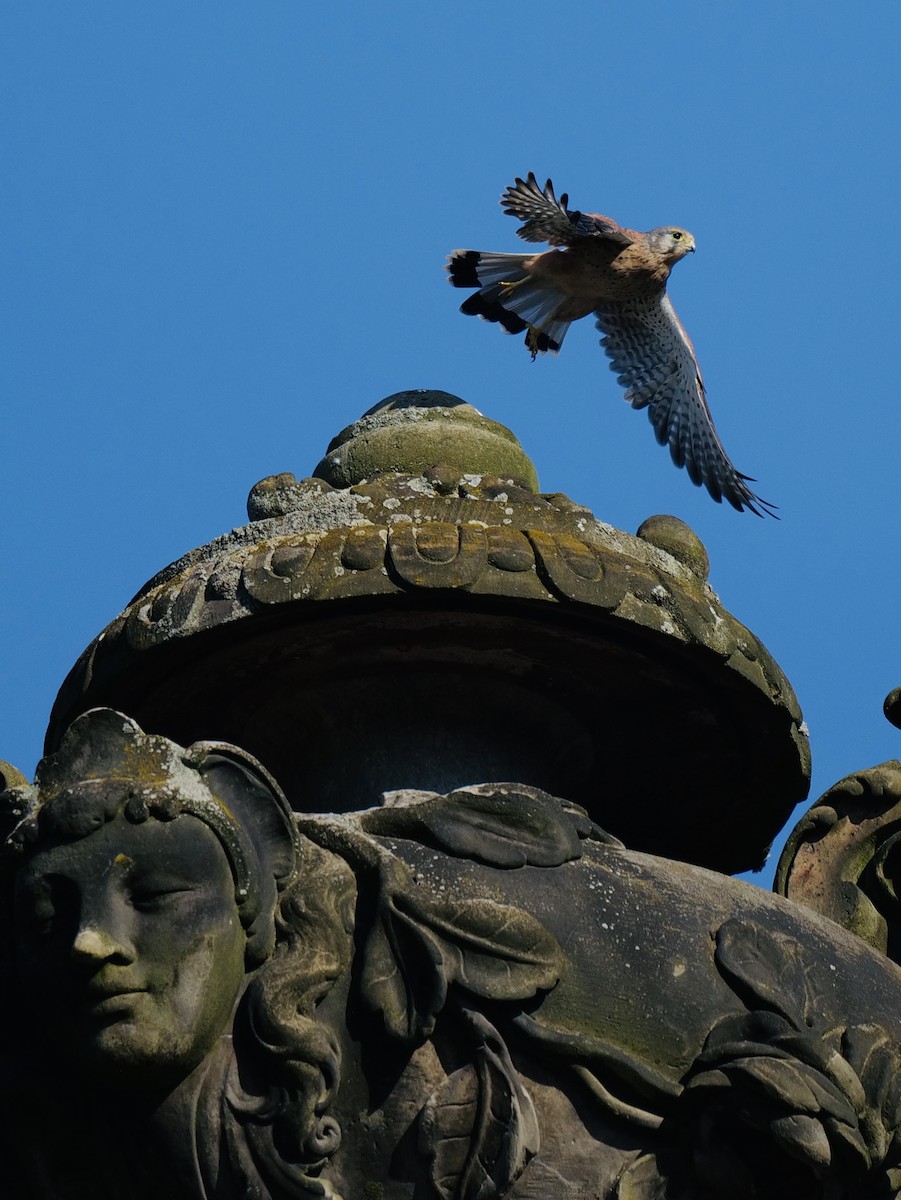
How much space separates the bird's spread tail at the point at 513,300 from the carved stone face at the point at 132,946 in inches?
277

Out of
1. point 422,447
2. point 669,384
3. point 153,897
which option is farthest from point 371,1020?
point 669,384

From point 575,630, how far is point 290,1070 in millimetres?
1147

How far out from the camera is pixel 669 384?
9.01 metres

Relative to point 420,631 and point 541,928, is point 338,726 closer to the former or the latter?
point 420,631

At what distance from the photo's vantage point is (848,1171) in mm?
3010

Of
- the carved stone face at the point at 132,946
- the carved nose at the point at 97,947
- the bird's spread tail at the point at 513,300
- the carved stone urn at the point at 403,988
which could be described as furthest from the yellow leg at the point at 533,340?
the carved nose at the point at 97,947

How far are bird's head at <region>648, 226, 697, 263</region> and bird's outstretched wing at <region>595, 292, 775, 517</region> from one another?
23 cm

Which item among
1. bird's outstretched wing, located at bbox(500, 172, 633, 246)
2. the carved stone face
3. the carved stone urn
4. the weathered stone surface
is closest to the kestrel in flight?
Result: bird's outstretched wing, located at bbox(500, 172, 633, 246)

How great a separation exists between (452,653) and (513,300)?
615cm

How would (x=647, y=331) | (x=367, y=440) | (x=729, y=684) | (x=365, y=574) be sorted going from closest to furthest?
(x=365, y=574), (x=729, y=684), (x=367, y=440), (x=647, y=331)

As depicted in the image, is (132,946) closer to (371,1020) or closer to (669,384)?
(371,1020)

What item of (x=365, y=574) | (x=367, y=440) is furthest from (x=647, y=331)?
(x=365, y=574)

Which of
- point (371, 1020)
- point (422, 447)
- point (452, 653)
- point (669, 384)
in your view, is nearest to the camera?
point (371, 1020)

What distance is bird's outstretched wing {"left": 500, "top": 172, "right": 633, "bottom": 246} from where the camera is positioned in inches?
385
